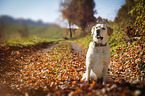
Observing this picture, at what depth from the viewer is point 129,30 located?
6098 millimetres

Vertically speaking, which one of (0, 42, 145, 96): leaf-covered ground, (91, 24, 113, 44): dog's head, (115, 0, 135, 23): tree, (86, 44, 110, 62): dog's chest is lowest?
(0, 42, 145, 96): leaf-covered ground

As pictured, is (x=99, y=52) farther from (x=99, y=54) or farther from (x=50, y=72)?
(x=50, y=72)

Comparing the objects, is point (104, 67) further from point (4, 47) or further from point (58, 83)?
point (4, 47)

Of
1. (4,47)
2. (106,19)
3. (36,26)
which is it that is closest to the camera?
(36,26)

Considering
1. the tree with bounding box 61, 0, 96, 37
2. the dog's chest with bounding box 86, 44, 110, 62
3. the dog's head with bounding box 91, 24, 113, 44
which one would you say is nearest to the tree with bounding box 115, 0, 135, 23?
the tree with bounding box 61, 0, 96, 37

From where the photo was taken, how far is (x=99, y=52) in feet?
8.20

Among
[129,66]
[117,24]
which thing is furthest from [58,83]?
[117,24]

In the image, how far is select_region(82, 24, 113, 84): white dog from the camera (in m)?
2.44

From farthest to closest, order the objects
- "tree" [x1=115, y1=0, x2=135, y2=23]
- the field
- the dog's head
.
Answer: "tree" [x1=115, y1=0, x2=135, y2=23] → the field → the dog's head

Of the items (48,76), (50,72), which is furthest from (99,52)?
(50,72)

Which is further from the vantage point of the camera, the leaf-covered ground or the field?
the leaf-covered ground

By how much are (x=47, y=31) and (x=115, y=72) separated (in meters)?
3.40

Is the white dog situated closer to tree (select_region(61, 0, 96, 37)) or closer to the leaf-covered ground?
the leaf-covered ground

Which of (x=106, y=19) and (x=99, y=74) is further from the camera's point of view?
(x=106, y=19)
